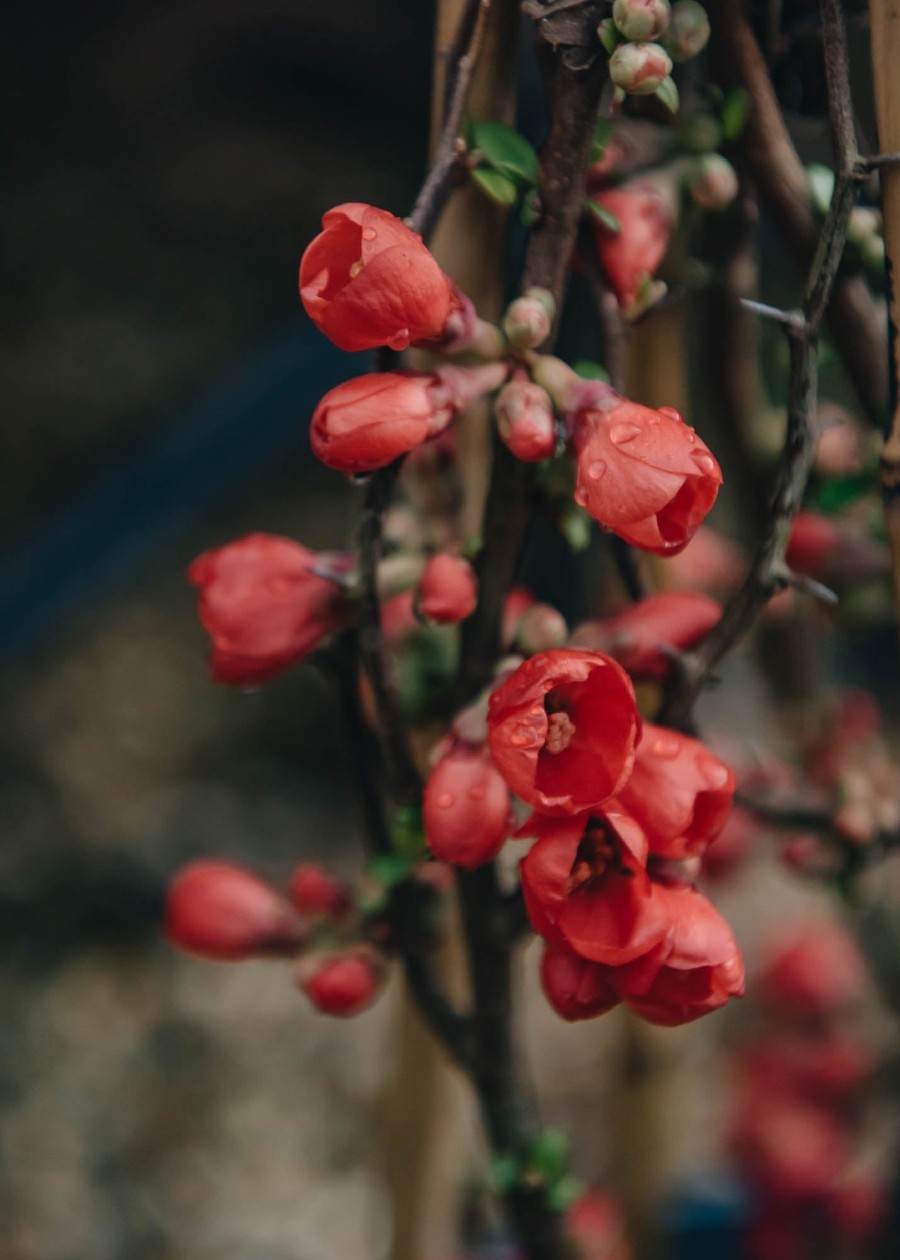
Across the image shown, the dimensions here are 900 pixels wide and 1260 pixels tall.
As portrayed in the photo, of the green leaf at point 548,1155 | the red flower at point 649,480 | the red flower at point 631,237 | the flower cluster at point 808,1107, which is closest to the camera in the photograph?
the red flower at point 649,480

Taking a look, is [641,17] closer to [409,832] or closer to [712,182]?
[712,182]

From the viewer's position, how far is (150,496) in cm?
114

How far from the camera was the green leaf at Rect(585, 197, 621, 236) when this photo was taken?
1.39 ft

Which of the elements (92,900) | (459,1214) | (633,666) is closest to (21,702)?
(92,900)

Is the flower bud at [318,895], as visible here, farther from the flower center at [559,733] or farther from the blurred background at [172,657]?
the blurred background at [172,657]

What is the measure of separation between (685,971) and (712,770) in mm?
64

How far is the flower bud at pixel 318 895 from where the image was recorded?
0.59m

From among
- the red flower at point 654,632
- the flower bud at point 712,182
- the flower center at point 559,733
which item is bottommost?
the red flower at point 654,632

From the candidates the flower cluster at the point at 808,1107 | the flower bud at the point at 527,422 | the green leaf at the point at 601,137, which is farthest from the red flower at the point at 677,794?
the flower cluster at the point at 808,1107

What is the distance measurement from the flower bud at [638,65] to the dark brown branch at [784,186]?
10 centimetres

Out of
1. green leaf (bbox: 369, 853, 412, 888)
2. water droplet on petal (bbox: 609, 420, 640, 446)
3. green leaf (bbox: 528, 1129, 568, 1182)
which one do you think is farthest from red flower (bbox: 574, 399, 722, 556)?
green leaf (bbox: 528, 1129, 568, 1182)

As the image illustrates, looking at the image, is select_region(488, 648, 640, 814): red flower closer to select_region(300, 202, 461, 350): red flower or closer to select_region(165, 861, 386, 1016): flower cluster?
select_region(300, 202, 461, 350): red flower

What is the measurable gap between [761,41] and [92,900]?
1.20m

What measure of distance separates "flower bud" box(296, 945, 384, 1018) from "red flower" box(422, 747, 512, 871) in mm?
169
